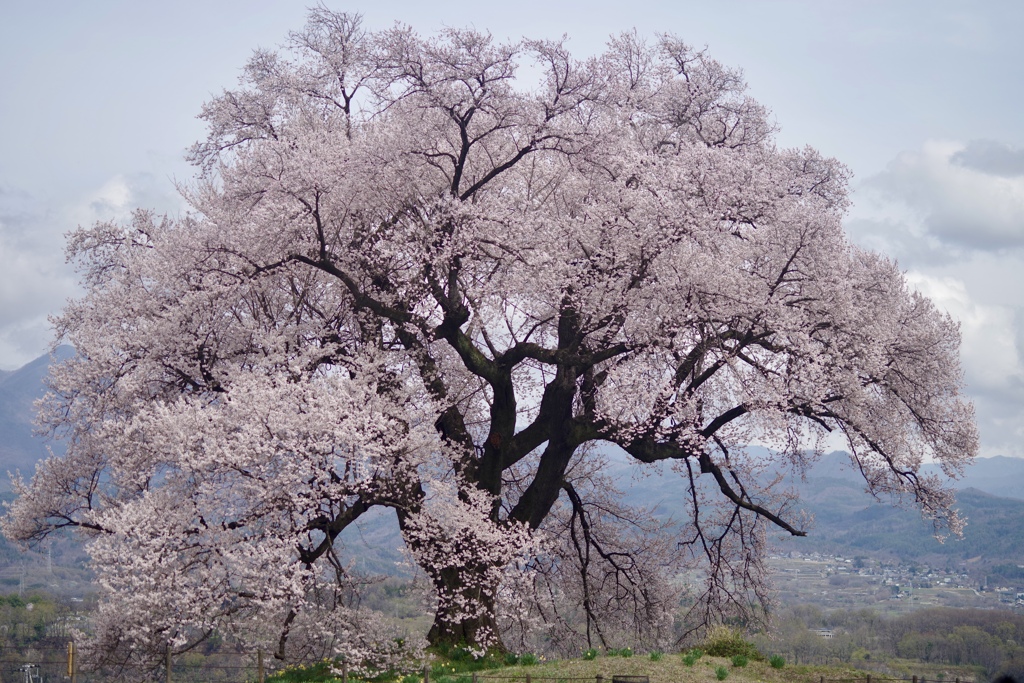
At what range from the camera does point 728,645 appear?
18.9 m

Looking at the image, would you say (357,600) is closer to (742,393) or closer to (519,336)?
(519,336)

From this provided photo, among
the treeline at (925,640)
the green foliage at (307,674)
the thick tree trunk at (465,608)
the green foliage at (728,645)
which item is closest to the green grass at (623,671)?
the green foliage at (307,674)

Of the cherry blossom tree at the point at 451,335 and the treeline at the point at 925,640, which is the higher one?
the cherry blossom tree at the point at 451,335

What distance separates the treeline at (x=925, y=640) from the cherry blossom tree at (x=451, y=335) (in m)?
41.5

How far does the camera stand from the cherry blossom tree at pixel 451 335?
17330 mm

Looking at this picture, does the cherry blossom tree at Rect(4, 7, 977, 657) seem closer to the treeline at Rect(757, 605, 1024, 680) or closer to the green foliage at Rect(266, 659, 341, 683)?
the green foliage at Rect(266, 659, 341, 683)

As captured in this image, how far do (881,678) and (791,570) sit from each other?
7619 inches

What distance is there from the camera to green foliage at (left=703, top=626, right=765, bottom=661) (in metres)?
18.8

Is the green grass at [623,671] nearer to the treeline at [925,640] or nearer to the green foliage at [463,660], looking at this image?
the green foliage at [463,660]

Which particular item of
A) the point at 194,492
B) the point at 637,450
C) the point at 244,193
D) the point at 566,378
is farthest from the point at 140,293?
the point at 637,450

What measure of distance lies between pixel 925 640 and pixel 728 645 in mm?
66351

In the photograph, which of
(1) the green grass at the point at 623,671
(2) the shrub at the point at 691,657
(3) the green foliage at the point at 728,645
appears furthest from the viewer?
(3) the green foliage at the point at 728,645

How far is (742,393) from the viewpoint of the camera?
1978cm

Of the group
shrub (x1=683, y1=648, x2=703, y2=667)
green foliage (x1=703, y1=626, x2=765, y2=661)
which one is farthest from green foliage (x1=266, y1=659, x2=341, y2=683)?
green foliage (x1=703, y1=626, x2=765, y2=661)
